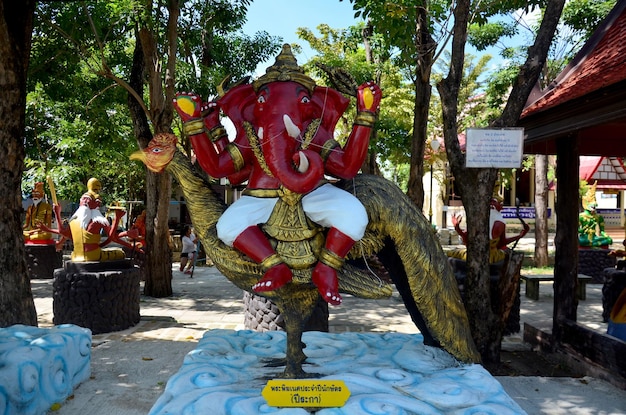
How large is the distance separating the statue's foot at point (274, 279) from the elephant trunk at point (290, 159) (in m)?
0.41

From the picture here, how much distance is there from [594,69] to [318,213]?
11.5ft

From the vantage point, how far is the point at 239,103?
2.98 metres

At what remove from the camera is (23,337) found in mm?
3988

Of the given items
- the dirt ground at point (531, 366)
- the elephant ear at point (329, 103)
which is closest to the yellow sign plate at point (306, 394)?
the elephant ear at point (329, 103)

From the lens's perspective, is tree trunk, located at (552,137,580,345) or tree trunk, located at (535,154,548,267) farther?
tree trunk, located at (535,154,548,267)

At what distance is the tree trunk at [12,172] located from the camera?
4.48 metres

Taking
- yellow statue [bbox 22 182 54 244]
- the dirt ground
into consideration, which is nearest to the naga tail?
the dirt ground

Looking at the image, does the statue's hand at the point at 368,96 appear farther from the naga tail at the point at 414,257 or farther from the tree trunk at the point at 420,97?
the tree trunk at the point at 420,97

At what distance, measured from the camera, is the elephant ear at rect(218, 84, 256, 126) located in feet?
9.67

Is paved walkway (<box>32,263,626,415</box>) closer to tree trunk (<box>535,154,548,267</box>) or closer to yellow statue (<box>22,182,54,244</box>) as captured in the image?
yellow statue (<box>22,182,54,244</box>)

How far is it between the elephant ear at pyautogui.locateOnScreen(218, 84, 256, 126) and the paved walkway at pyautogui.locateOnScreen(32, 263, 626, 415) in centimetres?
234

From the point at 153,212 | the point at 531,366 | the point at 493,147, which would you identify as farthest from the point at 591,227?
the point at 153,212

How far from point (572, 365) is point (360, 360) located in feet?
9.42

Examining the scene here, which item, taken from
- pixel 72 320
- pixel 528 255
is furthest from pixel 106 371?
pixel 528 255
